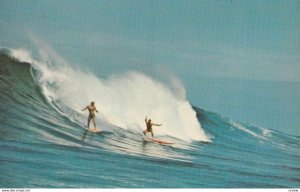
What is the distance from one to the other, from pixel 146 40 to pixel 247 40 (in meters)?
1.19

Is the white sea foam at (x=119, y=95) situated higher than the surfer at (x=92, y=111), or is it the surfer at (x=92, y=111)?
the white sea foam at (x=119, y=95)

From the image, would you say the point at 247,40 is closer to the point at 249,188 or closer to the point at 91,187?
the point at 249,188

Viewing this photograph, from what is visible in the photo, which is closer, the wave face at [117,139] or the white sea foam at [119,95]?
the wave face at [117,139]

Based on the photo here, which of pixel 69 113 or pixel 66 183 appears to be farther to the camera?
pixel 69 113

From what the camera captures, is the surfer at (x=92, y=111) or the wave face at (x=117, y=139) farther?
the surfer at (x=92, y=111)

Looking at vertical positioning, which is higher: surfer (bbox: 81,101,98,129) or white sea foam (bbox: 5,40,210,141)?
white sea foam (bbox: 5,40,210,141)

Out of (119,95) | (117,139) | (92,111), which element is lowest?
(117,139)

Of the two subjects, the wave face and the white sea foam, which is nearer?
the wave face

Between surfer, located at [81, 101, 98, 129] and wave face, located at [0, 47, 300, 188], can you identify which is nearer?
wave face, located at [0, 47, 300, 188]

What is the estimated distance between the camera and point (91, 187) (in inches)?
238

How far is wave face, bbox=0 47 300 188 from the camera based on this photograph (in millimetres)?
5973

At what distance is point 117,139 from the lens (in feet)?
21.6

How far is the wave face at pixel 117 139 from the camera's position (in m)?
5.97

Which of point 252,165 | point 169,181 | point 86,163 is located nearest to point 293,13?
point 252,165
